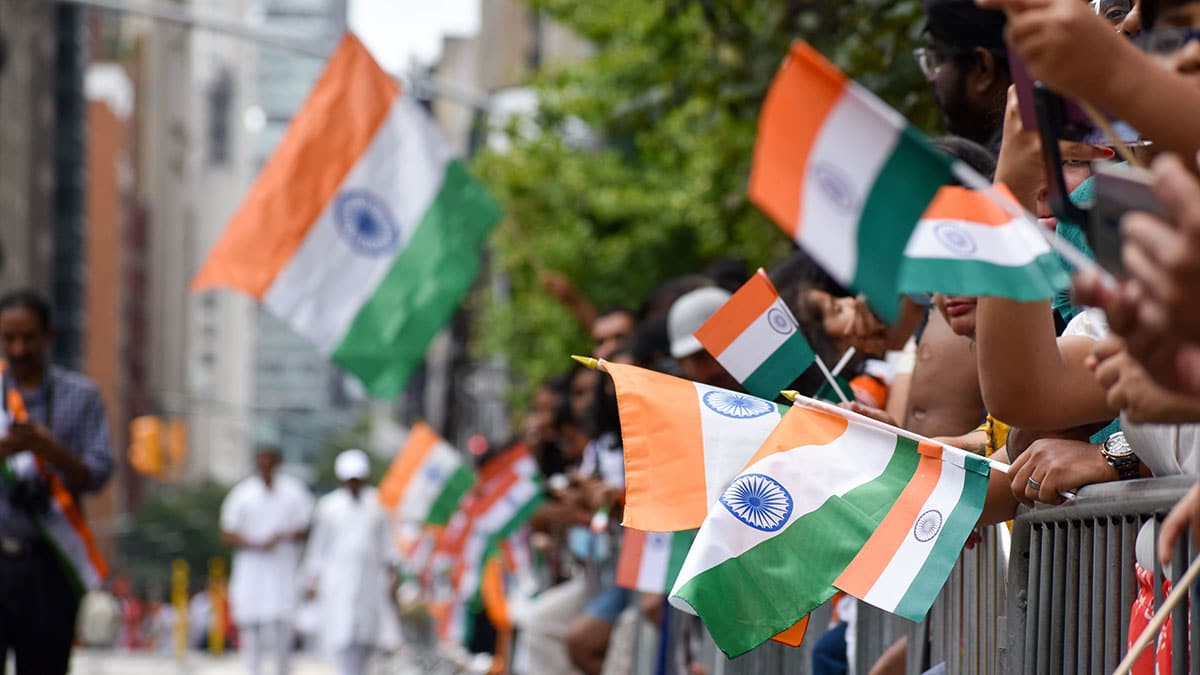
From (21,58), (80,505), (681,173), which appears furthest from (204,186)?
(80,505)

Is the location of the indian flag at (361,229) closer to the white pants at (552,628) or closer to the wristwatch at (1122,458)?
the white pants at (552,628)

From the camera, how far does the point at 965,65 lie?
4.79 m

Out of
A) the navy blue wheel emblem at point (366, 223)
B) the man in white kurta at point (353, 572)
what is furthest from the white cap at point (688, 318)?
the man in white kurta at point (353, 572)

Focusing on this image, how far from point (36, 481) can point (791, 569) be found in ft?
15.8

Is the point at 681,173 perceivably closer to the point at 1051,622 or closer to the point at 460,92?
the point at 460,92

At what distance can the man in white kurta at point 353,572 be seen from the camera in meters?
18.8

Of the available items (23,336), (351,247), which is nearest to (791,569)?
(23,336)

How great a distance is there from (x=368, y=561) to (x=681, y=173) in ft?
19.8

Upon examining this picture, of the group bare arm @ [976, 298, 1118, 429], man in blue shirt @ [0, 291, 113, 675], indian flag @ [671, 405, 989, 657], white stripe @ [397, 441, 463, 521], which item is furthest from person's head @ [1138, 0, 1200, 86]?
white stripe @ [397, 441, 463, 521]

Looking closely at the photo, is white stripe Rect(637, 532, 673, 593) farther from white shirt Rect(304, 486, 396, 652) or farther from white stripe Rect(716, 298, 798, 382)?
white shirt Rect(304, 486, 396, 652)

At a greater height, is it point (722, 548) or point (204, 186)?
point (722, 548)

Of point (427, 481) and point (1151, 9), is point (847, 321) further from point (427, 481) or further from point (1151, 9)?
point (427, 481)

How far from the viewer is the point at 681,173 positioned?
22.6m

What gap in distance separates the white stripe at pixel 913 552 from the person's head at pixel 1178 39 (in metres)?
1.55
